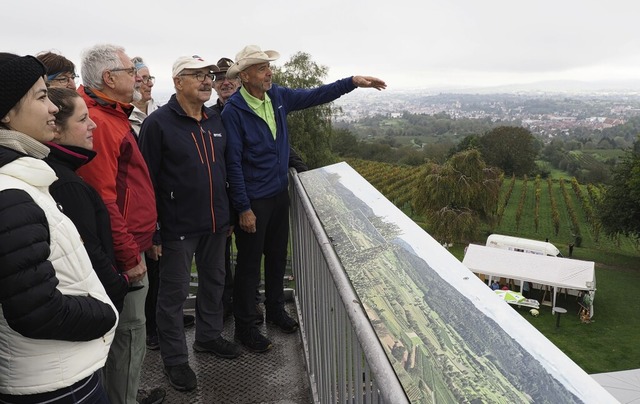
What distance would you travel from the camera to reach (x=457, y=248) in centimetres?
3123

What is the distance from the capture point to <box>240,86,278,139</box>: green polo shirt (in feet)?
9.91

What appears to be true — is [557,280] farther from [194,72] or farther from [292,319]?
[194,72]

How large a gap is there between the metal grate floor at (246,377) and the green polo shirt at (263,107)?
136 centimetres

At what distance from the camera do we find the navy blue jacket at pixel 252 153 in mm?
2922

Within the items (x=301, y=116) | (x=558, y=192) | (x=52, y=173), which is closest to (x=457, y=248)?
(x=301, y=116)

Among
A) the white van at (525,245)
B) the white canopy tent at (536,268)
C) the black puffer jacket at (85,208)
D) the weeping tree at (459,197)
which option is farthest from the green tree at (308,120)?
the black puffer jacket at (85,208)

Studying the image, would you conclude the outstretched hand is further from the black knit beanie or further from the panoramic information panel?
the black knit beanie

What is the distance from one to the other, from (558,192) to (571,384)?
5795 cm

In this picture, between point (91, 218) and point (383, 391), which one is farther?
point (91, 218)

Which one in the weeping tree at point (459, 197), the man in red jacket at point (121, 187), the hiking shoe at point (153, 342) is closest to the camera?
the man in red jacket at point (121, 187)

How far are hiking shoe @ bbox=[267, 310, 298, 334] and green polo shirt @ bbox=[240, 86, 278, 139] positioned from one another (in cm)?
123

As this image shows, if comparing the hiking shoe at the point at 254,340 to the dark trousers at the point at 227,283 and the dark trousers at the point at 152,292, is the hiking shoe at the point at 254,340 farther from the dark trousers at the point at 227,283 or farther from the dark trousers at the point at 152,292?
the dark trousers at the point at 152,292

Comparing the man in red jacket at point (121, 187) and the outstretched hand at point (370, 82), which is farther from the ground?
the outstretched hand at point (370, 82)

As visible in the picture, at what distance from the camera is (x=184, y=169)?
106 inches
